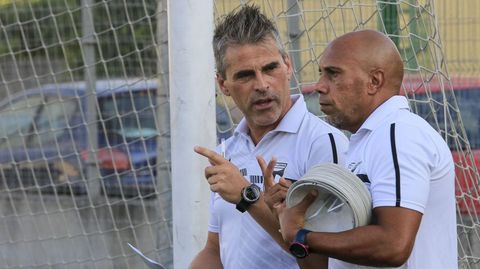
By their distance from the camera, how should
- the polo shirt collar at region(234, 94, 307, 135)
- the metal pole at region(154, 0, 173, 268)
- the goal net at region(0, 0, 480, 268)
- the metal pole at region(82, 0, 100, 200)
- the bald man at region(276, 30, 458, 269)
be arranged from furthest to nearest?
1. the metal pole at region(82, 0, 100, 200)
2. the goal net at region(0, 0, 480, 268)
3. the metal pole at region(154, 0, 173, 268)
4. the polo shirt collar at region(234, 94, 307, 135)
5. the bald man at region(276, 30, 458, 269)

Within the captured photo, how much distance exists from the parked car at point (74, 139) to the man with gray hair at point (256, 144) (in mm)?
3162

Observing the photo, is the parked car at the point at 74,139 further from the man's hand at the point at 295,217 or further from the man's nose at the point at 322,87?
the man's hand at the point at 295,217

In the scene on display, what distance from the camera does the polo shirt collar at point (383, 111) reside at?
9.05 ft

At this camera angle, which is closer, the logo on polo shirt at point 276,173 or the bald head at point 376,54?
the bald head at point 376,54

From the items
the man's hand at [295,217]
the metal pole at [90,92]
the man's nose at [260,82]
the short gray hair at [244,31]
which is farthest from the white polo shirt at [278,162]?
the metal pole at [90,92]

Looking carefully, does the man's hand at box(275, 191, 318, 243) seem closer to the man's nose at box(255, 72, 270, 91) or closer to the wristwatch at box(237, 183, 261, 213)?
the wristwatch at box(237, 183, 261, 213)

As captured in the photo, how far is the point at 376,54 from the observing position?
2824 millimetres

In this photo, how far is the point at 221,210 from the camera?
333 cm

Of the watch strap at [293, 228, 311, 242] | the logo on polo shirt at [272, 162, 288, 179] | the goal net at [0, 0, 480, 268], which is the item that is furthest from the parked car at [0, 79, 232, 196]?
the watch strap at [293, 228, 311, 242]

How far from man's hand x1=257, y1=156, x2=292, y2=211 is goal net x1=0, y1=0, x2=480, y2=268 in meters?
2.82

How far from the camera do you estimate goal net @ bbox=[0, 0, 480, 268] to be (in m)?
6.27

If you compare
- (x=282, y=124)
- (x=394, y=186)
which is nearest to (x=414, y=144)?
(x=394, y=186)

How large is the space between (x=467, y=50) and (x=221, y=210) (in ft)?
10.3

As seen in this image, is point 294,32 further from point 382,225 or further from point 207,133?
point 382,225
